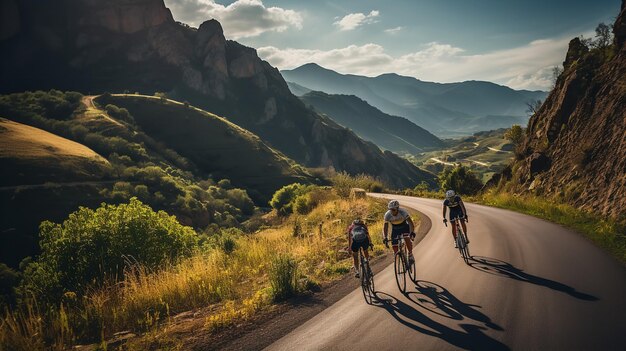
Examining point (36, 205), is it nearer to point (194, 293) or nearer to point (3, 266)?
point (3, 266)

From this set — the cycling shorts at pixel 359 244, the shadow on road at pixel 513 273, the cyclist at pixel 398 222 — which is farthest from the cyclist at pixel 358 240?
the shadow on road at pixel 513 273

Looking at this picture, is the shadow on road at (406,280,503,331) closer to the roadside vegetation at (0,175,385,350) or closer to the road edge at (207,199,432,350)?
the road edge at (207,199,432,350)

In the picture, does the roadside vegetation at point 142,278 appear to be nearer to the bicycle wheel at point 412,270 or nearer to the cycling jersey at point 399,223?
the bicycle wheel at point 412,270

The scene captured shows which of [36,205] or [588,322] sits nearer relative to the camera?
[588,322]

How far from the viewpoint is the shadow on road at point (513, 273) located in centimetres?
846

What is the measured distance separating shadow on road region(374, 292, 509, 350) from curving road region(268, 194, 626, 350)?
18 mm

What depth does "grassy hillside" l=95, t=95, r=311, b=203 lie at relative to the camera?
13138 centimetres

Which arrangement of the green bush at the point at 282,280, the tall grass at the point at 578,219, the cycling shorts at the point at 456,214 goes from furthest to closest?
the tall grass at the point at 578,219
the cycling shorts at the point at 456,214
the green bush at the point at 282,280

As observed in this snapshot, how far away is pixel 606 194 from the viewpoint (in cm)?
1833

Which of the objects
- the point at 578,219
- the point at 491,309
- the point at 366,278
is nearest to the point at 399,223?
the point at 366,278

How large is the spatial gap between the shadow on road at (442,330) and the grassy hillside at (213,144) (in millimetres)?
115972

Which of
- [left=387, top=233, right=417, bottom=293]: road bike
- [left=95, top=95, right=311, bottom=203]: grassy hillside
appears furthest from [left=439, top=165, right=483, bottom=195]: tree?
[left=95, top=95, right=311, bottom=203]: grassy hillside

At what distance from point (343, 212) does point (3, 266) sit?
2032 inches

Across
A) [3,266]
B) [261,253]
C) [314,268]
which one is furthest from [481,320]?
[3,266]
